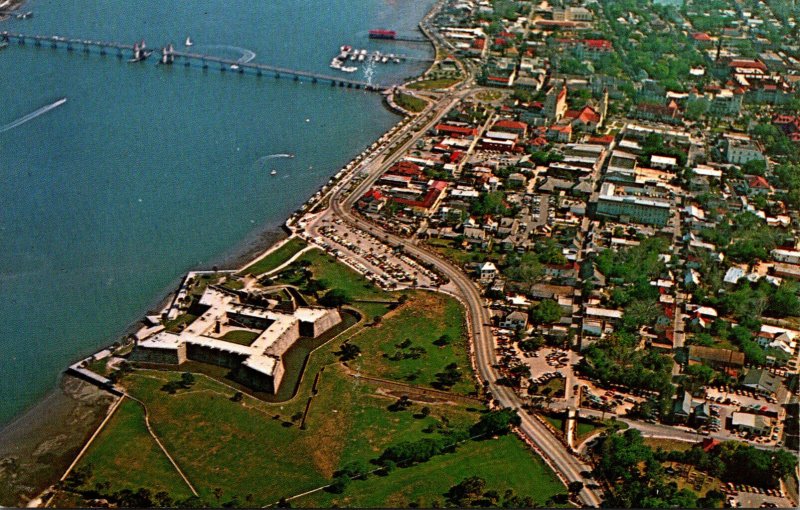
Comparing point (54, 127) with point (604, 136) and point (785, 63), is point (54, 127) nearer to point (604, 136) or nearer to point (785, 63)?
point (604, 136)

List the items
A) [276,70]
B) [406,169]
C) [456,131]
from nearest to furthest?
[406,169] < [456,131] < [276,70]

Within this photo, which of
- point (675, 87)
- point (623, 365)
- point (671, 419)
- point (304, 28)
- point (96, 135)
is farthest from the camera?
point (304, 28)

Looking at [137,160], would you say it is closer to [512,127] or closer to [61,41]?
[512,127]

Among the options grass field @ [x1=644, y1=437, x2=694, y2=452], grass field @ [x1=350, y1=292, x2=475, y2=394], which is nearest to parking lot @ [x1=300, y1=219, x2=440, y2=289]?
grass field @ [x1=350, y1=292, x2=475, y2=394]

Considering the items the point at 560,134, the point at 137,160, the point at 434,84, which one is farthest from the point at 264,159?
the point at 434,84

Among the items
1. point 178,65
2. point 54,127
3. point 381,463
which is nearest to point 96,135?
point 54,127

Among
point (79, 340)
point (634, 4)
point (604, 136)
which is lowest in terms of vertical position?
point (79, 340)
